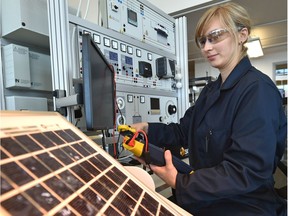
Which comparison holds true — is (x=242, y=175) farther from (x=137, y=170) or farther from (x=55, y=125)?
(x=55, y=125)

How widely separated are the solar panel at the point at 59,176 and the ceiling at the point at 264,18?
239cm

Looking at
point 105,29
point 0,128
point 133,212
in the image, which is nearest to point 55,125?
point 0,128

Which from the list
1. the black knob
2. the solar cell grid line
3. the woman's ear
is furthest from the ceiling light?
the solar cell grid line

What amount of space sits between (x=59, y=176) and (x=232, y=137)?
0.60 metres

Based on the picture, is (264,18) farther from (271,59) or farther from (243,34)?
(243,34)

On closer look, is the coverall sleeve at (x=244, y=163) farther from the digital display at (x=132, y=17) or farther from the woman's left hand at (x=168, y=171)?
the digital display at (x=132, y=17)

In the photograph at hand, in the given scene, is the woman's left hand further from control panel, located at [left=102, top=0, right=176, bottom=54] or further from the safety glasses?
control panel, located at [left=102, top=0, right=176, bottom=54]

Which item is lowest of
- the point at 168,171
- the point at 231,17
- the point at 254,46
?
the point at 168,171

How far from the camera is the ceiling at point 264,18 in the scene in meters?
2.60

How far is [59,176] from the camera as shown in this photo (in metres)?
0.34

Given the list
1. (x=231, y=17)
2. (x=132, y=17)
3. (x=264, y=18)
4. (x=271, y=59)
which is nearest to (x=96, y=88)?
(x=231, y=17)

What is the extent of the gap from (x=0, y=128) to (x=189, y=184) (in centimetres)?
57

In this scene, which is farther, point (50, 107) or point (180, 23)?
point (180, 23)

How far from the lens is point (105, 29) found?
4.22 ft
